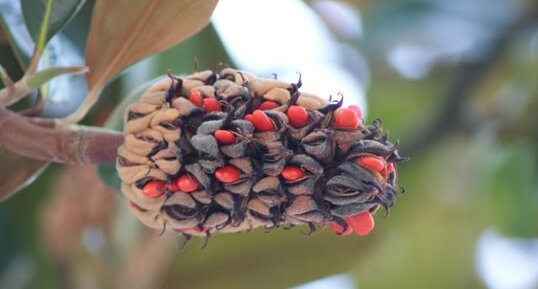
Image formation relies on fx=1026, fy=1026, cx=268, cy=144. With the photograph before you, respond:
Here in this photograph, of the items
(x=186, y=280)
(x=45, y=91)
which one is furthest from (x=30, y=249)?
(x=45, y=91)

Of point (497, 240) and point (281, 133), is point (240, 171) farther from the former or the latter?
point (497, 240)

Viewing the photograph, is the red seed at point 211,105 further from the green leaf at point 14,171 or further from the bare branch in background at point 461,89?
the bare branch in background at point 461,89

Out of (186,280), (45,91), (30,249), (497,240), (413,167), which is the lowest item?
(497,240)

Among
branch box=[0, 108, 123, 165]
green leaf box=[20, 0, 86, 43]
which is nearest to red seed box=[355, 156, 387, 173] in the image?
branch box=[0, 108, 123, 165]

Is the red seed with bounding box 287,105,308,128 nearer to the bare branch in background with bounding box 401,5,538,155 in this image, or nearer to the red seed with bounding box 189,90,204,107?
the red seed with bounding box 189,90,204,107

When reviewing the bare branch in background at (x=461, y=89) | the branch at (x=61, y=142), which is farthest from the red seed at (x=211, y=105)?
the bare branch in background at (x=461, y=89)

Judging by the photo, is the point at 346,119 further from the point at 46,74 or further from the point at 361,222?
the point at 46,74
